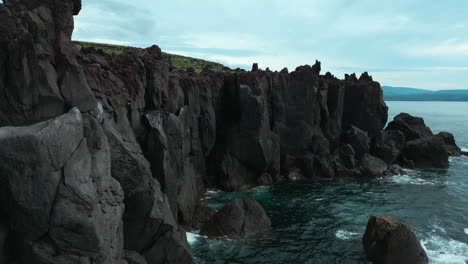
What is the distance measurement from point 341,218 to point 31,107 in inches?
1533

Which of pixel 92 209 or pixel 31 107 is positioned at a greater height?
pixel 31 107

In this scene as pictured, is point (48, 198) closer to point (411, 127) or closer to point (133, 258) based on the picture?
point (133, 258)

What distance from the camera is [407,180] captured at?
67.7 meters

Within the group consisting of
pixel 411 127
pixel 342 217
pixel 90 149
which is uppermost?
pixel 90 149

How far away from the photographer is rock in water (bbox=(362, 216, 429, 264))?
33.4 m

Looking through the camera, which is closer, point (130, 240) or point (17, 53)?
point (17, 53)

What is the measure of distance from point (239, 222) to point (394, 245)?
622 inches

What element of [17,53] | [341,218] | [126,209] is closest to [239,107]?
[341,218]

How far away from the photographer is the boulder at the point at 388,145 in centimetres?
7756

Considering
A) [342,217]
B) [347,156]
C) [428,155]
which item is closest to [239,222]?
[342,217]

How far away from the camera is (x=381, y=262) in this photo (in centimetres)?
3391

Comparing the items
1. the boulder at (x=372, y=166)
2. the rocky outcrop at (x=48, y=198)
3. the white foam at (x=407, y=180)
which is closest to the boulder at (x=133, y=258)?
the rocky outcrop at (x=48, y=198)

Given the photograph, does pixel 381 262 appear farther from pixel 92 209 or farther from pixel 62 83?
pixel 62 83

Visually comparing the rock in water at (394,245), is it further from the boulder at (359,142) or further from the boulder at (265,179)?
the boulder at (359,142)
